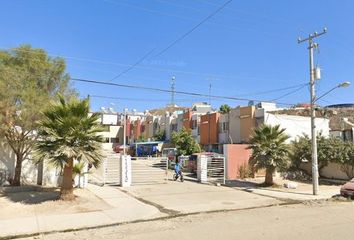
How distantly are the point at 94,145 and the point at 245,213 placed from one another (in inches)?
→ 266

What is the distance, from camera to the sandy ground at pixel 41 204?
43.7 feet

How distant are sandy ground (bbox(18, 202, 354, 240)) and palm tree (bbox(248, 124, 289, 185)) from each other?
831cm

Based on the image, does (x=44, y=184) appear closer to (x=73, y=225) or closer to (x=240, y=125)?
(x=73, y=225)

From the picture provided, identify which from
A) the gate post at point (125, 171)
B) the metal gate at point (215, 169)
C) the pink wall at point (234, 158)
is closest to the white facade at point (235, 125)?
the pink wall at point (234, 158)

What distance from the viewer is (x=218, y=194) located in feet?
65.0

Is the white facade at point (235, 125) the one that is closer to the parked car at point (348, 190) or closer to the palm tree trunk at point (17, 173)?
the parked car at point (348, 190)

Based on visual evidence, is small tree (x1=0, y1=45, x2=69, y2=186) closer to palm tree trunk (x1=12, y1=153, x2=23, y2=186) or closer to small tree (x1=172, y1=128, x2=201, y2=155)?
palm tree trunk (x1=12, y1=153, x2=23, y2=186)

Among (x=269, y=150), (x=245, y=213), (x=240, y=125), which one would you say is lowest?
(x=245, y=213)

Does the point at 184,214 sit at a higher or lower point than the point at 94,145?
lower

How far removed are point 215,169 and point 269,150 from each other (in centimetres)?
426

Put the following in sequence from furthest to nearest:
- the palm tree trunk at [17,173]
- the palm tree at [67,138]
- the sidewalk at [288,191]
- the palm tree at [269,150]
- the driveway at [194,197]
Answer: the palm tree at [269,150] → the sidewalk at [288,191] → the palm tree trunk at [17,173] → the driveway at [194,197] → the palm tree at [67,138]

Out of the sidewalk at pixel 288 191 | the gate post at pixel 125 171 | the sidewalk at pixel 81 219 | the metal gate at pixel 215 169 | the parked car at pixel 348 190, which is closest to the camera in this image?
the sidewalk at pixel 81 219

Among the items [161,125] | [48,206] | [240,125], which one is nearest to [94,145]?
[48,206]

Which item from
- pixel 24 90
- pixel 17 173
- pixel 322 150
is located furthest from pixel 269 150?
pixel 24 90
